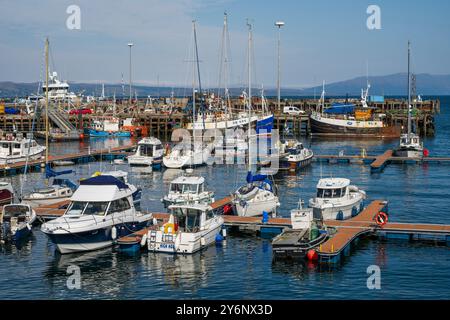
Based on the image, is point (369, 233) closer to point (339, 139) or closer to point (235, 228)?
point (235, 228)

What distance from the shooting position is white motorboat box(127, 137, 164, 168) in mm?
63750

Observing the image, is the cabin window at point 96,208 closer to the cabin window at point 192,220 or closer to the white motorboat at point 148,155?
the cabin window at point 192,220

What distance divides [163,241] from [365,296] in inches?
396

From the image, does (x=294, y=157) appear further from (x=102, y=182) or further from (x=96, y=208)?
(x=96, y=208)

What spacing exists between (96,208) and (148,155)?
112 ft

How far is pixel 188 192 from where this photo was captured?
39.2 meters

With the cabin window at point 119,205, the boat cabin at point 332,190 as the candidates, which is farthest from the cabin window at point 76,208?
the boat cabin at point 332,190

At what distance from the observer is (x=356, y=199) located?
38.0 metres

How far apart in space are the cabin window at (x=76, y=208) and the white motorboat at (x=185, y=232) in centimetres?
358

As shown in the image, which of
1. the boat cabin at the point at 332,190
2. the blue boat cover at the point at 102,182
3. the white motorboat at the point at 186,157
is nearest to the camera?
the blue boat cover at the point at 102,182

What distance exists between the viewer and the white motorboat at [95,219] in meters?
29.1

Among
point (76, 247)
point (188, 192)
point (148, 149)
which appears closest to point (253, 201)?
point (188, 192)

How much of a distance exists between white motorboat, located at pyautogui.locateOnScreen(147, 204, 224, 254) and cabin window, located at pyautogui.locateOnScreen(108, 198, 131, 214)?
247 centimetres
